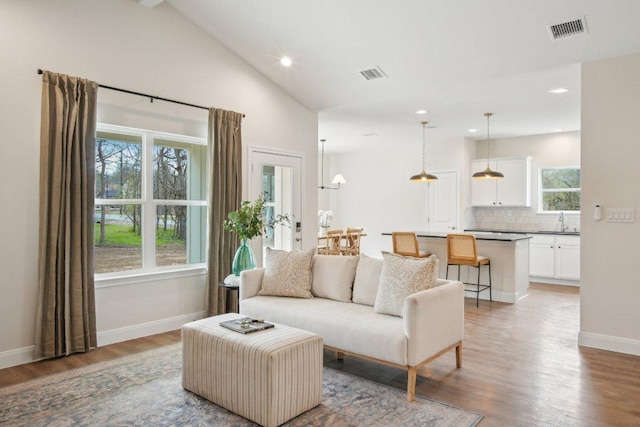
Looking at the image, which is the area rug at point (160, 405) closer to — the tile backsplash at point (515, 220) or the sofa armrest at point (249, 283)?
the sofa armrest at point (249, 283)

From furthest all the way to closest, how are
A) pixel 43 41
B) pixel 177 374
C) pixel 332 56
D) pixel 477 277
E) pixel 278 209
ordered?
pixel 477 277 → pixel 278 209 → pixel 332 56 → pixel 43 41 → pixel 177 374

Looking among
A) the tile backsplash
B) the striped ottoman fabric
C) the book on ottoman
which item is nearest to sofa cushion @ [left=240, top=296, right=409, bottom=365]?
the striped ottoman fabric

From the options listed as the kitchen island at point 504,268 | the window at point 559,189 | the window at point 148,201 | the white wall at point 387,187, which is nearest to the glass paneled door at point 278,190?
the window at point 148,201

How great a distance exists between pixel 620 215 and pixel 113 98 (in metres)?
4.68

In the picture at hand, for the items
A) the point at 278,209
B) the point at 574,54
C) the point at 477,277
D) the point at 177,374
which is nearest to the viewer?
the point at 177,374

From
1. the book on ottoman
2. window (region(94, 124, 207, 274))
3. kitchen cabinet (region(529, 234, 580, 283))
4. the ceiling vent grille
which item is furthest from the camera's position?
kitchen cabinet (region(529, 234, 580, 283))

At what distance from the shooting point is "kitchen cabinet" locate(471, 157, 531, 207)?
26.1ft

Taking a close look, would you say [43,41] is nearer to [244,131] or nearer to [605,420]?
[244,131]

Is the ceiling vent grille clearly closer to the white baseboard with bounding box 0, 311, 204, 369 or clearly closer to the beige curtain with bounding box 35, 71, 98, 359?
the beige curtain with bounding box 35, 71, 98, 359

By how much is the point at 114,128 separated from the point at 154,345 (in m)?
2.05

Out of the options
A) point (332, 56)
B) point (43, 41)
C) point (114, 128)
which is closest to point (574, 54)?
point (332, 56)

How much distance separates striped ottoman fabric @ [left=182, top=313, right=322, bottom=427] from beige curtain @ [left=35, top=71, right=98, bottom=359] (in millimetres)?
1388

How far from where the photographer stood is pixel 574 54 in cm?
393

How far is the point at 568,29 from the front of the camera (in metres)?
3.66
